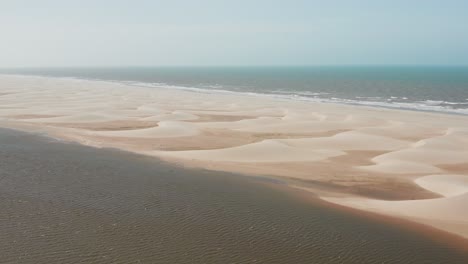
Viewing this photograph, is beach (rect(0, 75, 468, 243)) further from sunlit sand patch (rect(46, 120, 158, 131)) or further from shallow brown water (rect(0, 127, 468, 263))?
shallow brown water (rect(0, 127, 468, 263))

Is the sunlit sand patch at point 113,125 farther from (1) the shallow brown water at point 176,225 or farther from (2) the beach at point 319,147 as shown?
(1) the shallow brown water at point 176,225

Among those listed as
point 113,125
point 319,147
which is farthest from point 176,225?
point 113,125

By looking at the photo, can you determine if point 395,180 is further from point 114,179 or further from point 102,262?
point 102,262

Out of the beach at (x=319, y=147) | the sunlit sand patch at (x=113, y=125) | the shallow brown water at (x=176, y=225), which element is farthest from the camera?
the sunlit sand patch at (x=113, y=125)

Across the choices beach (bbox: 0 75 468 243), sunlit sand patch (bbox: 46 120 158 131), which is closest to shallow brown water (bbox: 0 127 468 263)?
beach (bbox: 0 75 468 243)

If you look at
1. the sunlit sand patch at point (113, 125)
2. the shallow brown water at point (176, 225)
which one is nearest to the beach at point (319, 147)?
the sunlit sand patch at point (113, 125)

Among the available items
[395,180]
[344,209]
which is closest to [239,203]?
[344,209]

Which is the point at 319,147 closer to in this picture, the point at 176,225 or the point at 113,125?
the point at 113,125
